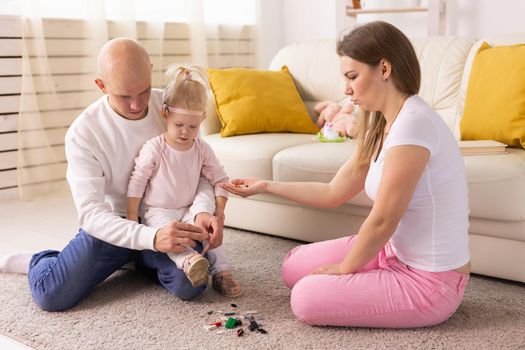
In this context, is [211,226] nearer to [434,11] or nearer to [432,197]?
[432,197]

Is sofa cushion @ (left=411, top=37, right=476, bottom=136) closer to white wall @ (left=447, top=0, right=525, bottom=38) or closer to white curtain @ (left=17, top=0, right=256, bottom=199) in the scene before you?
white wall @ (left=447, top=0, right=525, bottom=38)

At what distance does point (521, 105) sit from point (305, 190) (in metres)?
0.88

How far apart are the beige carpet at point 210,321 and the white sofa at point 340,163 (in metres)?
0.17

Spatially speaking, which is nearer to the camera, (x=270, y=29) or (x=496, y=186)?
(x=496, y=186)

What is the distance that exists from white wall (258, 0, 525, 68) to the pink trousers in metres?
2.87

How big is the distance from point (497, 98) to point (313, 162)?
0.73 m

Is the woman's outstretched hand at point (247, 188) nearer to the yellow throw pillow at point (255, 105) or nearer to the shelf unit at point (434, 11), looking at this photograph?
the yellow throw pillow at point (255, 105)

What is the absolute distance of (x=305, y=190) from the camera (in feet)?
7.15

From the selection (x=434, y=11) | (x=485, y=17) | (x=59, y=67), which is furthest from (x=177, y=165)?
(x=485, y=17)

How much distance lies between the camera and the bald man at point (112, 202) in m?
1.94

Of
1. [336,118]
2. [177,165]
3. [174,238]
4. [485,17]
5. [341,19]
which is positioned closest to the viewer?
[174,238]

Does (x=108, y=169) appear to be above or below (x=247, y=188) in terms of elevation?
above

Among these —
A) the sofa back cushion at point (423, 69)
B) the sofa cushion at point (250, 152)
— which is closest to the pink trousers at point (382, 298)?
the sofa cushion at point (250, 152)

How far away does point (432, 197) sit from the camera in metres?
1.70
